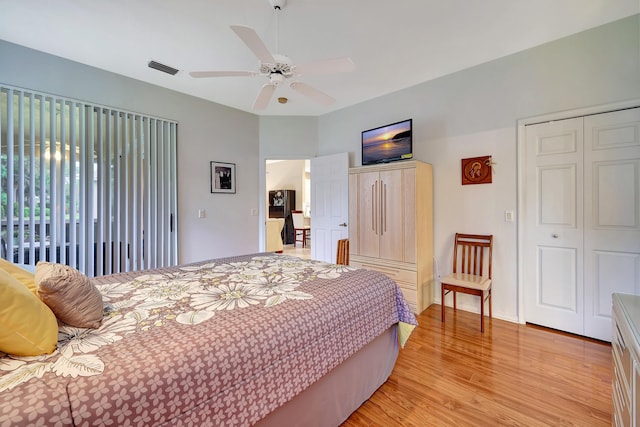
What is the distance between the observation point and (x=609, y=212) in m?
2.36

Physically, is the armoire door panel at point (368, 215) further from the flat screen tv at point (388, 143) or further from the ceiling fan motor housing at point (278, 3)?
the ceiling fan motor housing at point (278, 3)

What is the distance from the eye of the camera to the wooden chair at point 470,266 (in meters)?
2.72

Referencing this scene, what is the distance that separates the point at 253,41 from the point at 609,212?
316 centimetres

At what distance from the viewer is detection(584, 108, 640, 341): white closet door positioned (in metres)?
2.27

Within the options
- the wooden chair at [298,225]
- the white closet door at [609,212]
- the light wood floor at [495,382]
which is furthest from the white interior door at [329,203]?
the wooden chair at [298,225]

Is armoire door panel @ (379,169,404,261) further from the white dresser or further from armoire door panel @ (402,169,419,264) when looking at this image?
the white dresser

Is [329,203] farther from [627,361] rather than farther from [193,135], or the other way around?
[627,361]

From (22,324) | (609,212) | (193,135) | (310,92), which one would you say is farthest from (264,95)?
(609,212)

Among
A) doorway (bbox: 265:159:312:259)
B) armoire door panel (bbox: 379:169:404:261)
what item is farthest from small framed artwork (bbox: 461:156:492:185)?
doorway (bbox: 265:159:312:259)

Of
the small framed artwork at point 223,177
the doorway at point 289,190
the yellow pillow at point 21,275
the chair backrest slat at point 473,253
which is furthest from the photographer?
the doorway at point 289,190

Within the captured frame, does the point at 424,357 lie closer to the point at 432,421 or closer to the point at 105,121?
the point at 432,421

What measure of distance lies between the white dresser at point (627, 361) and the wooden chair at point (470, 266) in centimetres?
143

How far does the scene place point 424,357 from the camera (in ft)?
7.22

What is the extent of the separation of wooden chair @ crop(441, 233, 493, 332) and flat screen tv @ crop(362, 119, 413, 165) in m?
1.19
